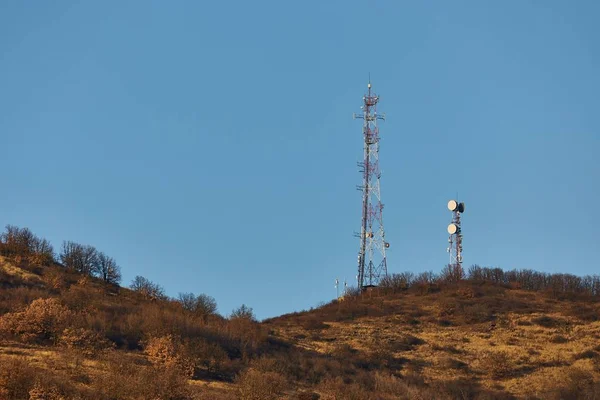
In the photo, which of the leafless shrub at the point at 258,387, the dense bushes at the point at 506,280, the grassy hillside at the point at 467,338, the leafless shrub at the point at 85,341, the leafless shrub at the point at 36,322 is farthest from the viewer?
the dense bushes at the point at 506,280

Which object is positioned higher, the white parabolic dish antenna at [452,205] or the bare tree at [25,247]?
the white parabolic dish antenna at [452,205]

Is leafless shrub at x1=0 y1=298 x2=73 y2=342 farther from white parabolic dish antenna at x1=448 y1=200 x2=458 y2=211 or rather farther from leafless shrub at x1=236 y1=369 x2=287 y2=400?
white parabolic dish antenna at x1=448 y1=200 x2=458 y2=211

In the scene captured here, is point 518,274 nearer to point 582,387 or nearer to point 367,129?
point 367,129

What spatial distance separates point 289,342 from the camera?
136ft

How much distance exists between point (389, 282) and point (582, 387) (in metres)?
31.1

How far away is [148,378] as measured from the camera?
76.4ft

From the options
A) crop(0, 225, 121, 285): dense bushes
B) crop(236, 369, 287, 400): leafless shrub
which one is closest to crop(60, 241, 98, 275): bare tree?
crop(0, 225, 121, 285): dense bushes

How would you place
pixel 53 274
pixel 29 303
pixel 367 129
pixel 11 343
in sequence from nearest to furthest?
pixel 11 343 → pixel 29 303 → pixel 53 274 → pixel 367 129

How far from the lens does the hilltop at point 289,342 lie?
25.5 metres

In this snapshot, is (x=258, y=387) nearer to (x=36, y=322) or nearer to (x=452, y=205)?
(x=36, y=322)

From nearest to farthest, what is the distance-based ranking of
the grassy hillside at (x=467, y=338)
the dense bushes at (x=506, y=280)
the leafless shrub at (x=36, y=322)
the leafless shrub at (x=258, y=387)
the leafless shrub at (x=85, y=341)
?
1. the leafless shrub at (x=258, y=387)
2. the leafless shrub at (x=85, y=341)
3. the leafless shrub at (x=36, y=322)
4. the grassy hillside at (x=467, y=338)
5. the dense bushes at (x=506, y=280)

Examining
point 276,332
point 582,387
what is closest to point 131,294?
point 276,332

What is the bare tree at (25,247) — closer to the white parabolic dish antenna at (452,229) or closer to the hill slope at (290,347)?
the hill slope at (290,347)

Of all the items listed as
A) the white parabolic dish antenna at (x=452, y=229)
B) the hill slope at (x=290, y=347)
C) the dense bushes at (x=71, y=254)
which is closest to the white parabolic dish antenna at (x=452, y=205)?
the white parabolic dish antenna at (x=452, y=229)
